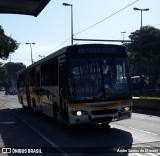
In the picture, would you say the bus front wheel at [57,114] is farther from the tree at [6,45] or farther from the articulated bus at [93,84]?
the tree at [6,45]

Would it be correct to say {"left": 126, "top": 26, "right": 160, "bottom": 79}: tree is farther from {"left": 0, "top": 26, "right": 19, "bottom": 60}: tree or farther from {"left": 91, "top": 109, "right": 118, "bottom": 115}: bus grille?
{"left": 91, "top": 109, "right": 118, "bottom": 115}: bus grille

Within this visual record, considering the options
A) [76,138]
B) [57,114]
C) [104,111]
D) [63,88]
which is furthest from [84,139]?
[57,114]

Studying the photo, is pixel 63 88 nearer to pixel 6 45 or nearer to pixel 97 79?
pixel 97 79

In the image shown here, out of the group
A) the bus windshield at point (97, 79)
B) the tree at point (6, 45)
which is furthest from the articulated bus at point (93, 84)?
the tree at point (6, 45)

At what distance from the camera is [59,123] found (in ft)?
53.6

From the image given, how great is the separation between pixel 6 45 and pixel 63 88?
142 ft

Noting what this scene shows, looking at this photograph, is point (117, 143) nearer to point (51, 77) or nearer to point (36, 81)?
point (51, 77)

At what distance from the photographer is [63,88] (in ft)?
47.6

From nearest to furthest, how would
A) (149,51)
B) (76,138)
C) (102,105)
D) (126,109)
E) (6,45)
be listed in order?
(76,138), (102,105), (126,109), (6,45), (149,51)

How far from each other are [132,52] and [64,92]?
232 ft

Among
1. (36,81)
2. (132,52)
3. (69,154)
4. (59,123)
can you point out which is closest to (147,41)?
(132,52)

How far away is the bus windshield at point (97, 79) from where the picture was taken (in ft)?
45.2

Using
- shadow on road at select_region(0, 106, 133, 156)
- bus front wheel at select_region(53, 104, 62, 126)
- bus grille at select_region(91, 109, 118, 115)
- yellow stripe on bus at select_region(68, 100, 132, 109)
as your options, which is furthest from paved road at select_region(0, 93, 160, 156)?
yellow stripe on bus at select_region(68, 100, 132, 109)

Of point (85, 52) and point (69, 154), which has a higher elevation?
point (85, 52)
